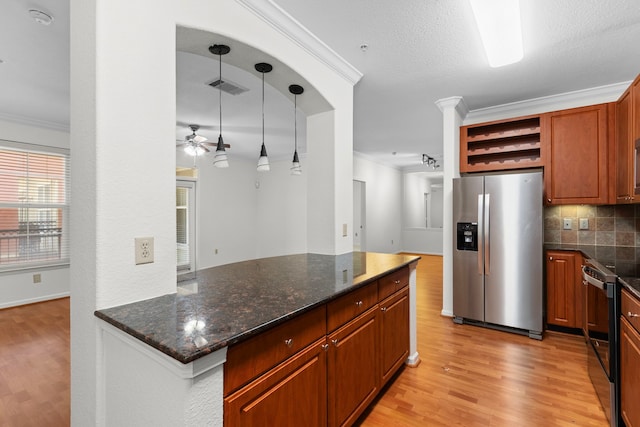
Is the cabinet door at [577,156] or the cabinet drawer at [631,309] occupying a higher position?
the cabinet door at [577,156]

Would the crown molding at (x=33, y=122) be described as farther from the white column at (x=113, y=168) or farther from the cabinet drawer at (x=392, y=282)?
the cabinet drawer at (x=392, y=282)

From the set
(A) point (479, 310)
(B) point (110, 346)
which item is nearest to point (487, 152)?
(A) point (479, 310)

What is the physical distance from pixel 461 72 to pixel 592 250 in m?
2.17

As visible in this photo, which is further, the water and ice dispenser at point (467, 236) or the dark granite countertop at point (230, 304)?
the water and ice dispenser at point (467, 236)

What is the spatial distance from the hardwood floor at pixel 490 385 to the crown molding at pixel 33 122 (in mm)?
5175

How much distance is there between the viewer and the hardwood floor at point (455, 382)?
196 centimetres

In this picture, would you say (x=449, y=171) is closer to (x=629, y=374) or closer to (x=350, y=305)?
(x=629, y=374)

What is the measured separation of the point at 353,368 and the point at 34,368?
275 centimetres

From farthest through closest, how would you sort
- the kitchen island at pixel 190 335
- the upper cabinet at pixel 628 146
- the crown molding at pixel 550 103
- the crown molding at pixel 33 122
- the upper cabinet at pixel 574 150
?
the crown molding at pixel 33 122 < the crown molding at pixel 550 103 < the upper cabinet at pixel 574 150 < the upper cabinet at pixel 628 146 < the kitchen island at pixel 190 335

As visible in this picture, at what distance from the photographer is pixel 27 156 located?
4.53 meters

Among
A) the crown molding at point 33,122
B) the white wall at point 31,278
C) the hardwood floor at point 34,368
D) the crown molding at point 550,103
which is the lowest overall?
the hardwood floor at point 34,368

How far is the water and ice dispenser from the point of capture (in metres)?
3.36

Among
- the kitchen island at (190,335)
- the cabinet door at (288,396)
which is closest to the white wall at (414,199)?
the kitchen island at (190,335)

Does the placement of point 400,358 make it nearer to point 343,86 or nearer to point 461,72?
point 343,86
